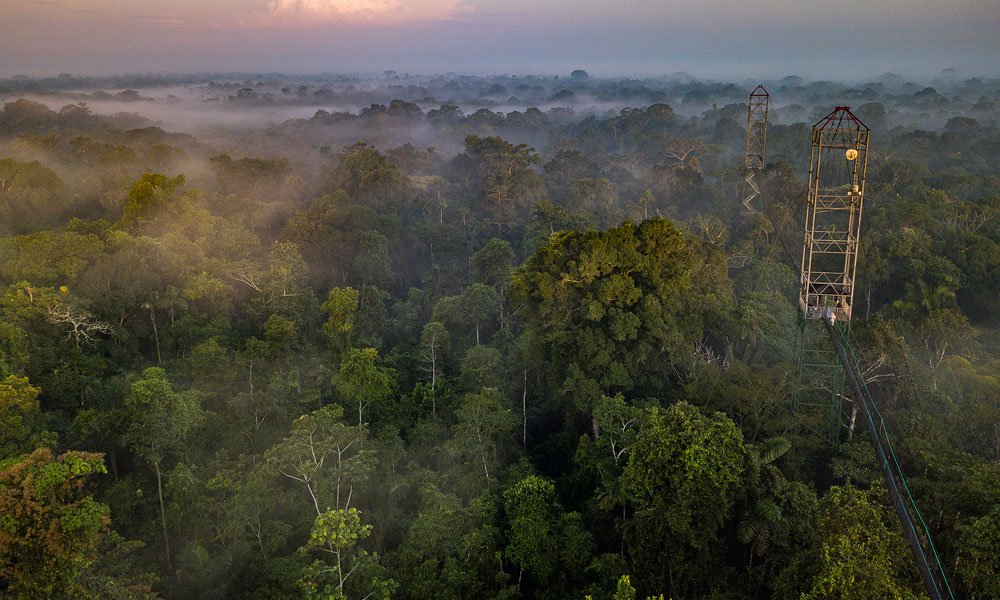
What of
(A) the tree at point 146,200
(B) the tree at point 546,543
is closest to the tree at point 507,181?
(A) the tree at point 146,200

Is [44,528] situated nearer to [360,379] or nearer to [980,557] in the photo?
[360,379]

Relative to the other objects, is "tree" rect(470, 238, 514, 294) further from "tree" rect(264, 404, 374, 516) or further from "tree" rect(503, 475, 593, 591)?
"tree" rect(503, 475, 593, 591)

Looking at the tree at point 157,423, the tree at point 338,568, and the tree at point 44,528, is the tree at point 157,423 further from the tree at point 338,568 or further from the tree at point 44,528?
the tree at point 338,568

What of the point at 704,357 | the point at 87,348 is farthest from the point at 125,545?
the point at 704,357

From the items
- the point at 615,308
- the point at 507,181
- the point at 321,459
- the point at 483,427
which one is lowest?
the point at 483,427

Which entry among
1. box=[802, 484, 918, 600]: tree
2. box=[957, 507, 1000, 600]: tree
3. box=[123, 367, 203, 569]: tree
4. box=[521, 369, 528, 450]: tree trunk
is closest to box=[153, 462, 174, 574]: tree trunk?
box=[123, 367, 203, 569]: tree

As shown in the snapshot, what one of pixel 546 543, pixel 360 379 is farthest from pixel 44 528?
pixel 360 379
